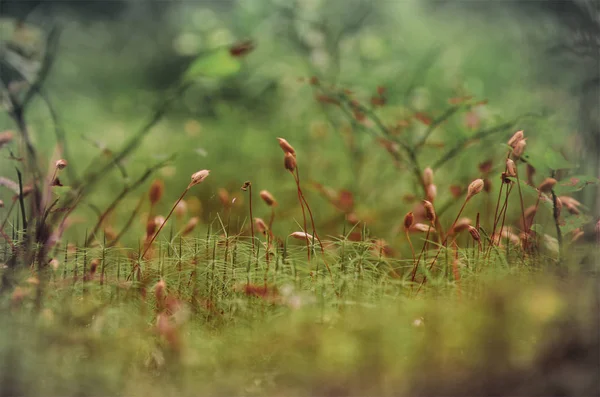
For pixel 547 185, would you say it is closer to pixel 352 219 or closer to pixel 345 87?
pixel 352 219

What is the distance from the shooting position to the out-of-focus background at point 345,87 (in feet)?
5.02

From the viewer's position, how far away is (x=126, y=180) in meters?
1.35

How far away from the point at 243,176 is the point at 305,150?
31cm

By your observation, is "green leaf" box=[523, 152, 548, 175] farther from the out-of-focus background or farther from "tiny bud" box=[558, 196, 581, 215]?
the out-of-focus background

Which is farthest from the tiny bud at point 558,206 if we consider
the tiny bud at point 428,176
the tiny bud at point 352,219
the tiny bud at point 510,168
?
the tiny bud at point 352,219

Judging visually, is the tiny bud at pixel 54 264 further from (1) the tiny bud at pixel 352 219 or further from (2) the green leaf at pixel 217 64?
(1) the tiny bud at pixel 352 219

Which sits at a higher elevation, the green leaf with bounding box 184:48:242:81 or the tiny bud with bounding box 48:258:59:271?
the green leaf with bounding box 184:48:242:81

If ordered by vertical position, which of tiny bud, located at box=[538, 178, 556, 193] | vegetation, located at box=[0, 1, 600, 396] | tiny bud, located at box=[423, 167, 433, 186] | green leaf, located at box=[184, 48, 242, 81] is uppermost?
green leaf, located at box=[184, 48, 242, 81]

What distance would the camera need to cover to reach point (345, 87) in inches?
72.8

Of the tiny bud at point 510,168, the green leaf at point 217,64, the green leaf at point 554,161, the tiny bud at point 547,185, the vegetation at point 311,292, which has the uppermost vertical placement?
the green leaf at point 217,64

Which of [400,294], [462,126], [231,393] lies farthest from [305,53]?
[231,393]

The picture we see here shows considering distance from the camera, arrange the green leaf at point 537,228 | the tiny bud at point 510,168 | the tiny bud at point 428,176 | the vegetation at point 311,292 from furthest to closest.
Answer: the tiny bud at point 428,176 < the green leaf at point 537,228 < the tiny bud at point 510,168 < the vegetation at point 311,292

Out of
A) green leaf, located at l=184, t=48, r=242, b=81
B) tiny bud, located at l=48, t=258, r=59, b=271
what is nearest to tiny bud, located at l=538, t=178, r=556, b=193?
green leaf, located at l=184, t=48, r=242, b=81

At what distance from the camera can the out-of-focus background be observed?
1530 millimetres
